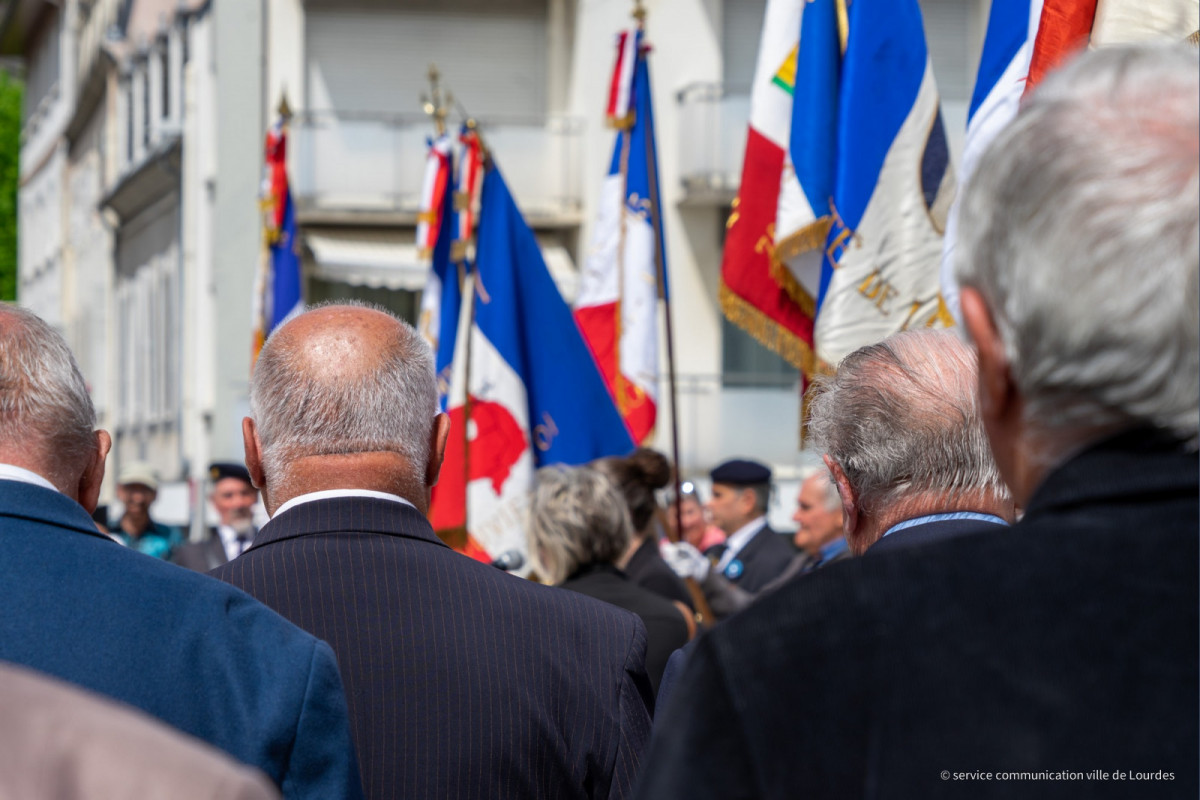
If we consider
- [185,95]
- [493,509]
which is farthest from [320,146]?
[493,509]

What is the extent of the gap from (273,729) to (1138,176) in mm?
1284

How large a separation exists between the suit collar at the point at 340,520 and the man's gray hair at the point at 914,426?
0.74m

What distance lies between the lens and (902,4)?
518 centimetres

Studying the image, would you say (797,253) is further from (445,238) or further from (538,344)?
(445,238)

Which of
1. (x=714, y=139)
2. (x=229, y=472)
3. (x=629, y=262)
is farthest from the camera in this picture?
(x=714, y=139)

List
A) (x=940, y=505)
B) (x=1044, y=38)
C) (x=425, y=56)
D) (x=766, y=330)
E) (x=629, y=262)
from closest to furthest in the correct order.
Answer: (x=940, y=505)
(x=1044, y=38)
(x=766, y=330)
(x=629, y=262)
(x=425, y=56)

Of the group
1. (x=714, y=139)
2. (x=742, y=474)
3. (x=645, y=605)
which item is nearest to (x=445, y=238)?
(x=742, y=474)

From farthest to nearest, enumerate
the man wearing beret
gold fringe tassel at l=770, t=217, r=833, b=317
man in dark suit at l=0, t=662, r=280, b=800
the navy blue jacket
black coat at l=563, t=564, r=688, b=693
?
the man wearing beret → gold fringe tassel at l=770, t=217, r=833, b=317 → black coat at l=563, t=564, r=688, b=693 → the navy blue jacket → man in dark suit at l=0, t=662, r=280, b=800

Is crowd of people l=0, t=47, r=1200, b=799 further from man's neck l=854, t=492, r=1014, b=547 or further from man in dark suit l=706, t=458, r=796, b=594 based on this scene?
man in dark suit l=706, t=458, r=796, b=594

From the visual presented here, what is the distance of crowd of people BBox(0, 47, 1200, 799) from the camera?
1159 millimetres

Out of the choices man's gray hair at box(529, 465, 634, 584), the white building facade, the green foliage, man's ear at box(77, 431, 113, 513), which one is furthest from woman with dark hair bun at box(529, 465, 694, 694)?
the green foliage

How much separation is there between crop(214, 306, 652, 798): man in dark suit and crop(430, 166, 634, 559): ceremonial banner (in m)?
4.50

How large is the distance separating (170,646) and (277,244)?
9.44 m

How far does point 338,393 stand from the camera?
2525 millimetres
